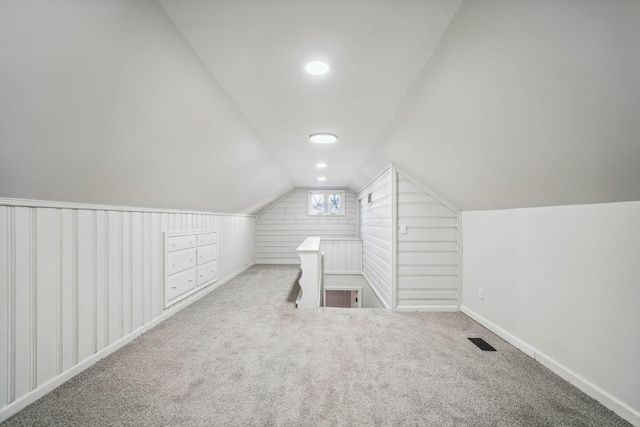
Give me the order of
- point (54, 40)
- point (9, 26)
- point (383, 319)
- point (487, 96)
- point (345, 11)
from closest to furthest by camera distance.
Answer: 1. point (9, 26)
2. point (54, 40)
3. point (345, 11)
4. point (487, 96)
5. point (383, 319)

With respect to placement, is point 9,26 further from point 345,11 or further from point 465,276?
point 465,276

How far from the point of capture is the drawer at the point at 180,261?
11.6 feet

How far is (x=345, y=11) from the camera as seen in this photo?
1.41 metres

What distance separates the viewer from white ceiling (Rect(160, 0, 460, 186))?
4.56 feet

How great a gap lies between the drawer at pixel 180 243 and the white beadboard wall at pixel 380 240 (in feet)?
9.36

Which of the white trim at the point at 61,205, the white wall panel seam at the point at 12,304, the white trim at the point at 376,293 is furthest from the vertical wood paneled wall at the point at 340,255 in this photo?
the white wall panel seam at the point at 12,304

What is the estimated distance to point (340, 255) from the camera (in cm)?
671

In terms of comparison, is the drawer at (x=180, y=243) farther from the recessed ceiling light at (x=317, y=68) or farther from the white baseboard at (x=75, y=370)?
the recessed ceiling light at (x=317, y=68)

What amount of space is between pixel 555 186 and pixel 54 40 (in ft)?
9.70

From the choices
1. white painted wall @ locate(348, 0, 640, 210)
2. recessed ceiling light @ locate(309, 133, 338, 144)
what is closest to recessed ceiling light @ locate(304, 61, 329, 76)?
white painted wall @ locate(348, 0, 640, 210)

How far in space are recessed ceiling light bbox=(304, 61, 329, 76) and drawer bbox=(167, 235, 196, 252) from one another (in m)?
2.71

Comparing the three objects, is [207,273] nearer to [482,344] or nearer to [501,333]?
[482,344]

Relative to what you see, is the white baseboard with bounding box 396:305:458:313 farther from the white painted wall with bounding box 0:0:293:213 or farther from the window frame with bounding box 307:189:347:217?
the window frame with bounding box 307:189:347:217

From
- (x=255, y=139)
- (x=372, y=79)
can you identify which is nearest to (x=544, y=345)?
(x=372, y=79)
